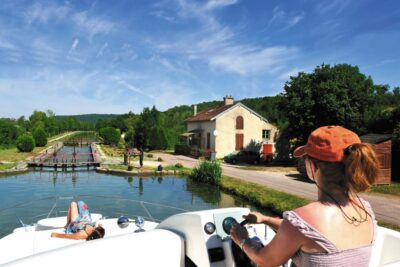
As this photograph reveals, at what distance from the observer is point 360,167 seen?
1.68m

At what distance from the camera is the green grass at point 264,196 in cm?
1180

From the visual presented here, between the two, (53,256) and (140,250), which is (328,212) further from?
(53,256)

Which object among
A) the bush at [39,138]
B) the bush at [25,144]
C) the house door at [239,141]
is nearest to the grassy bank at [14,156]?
the bush at [25,144]

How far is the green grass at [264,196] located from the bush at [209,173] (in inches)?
23.4

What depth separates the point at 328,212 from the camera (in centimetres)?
166

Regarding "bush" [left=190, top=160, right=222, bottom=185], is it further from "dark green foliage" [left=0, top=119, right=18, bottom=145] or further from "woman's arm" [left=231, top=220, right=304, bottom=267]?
"dark green foliage" [left=0, top=119, right=18, bottom=145]

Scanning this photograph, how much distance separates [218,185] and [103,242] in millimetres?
14611

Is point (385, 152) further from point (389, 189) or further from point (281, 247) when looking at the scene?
point (281, 247)

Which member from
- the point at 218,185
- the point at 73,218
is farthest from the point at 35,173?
the point at 73,218

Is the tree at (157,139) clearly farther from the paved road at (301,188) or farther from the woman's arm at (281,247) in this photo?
the woman's arm at (281,247)

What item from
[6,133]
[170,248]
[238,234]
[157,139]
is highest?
Answer: [6,133]

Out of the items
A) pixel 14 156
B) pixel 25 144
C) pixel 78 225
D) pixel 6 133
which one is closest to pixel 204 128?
pixel 14 156

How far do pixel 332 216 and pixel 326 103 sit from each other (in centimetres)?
2165

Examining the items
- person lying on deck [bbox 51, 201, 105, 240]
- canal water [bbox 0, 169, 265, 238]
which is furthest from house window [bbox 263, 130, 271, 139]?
person lying on deck [bbox 51, 201, 105, 240]
